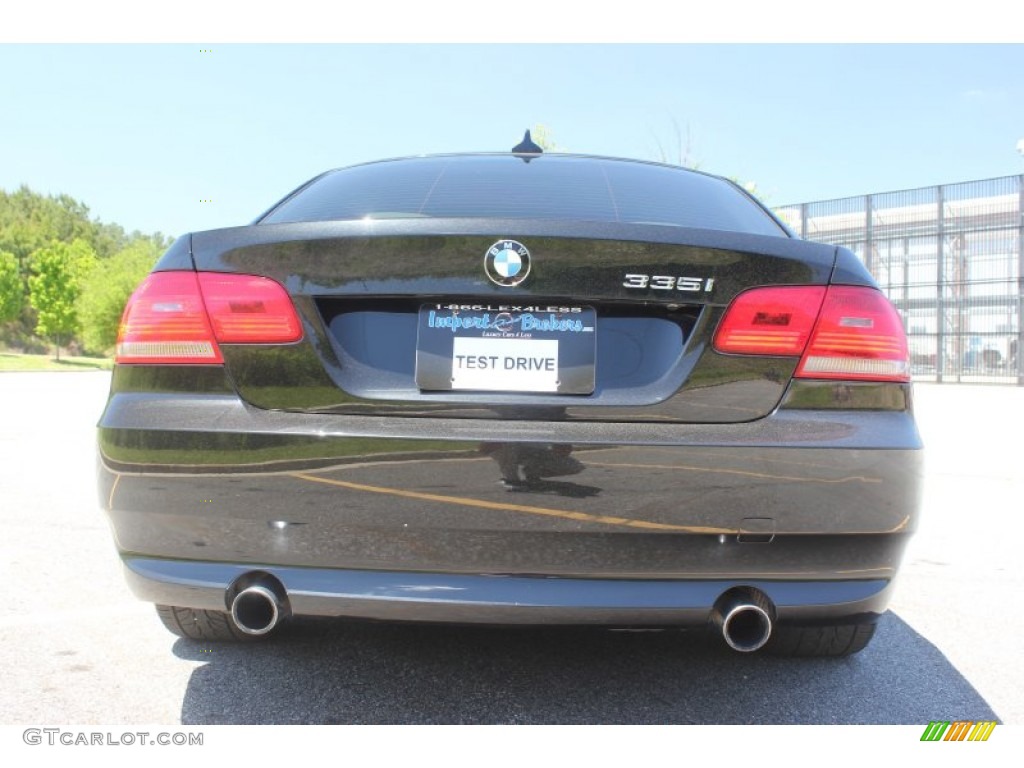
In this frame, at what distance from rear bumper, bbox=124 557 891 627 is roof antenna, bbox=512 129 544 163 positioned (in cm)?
168

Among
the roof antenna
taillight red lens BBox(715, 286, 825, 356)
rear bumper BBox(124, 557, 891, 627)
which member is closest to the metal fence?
the roof antenna

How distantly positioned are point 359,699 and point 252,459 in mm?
854

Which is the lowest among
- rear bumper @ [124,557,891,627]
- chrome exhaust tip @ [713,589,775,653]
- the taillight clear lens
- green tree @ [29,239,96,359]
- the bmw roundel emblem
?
chrome exhaust tip @ [713,589,775,653]

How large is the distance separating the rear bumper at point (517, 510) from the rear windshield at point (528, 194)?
0.67 meters

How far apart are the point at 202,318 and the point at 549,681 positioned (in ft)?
4.68

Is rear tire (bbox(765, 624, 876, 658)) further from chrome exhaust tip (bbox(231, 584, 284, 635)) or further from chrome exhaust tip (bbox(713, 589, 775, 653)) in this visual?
chrome exhaust tip (bbox(231, 584, 284, 635))

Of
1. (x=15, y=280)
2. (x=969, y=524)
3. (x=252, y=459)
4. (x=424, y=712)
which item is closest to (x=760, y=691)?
(x=424, y=712)

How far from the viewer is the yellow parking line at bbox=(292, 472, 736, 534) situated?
1.78 meters

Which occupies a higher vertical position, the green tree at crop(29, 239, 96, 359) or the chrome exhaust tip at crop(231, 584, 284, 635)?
the green tree at crop(29, 239, 96, 359)

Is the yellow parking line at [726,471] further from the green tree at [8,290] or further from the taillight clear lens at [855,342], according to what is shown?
the green tree at [8,290]

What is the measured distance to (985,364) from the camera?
27.6 meters

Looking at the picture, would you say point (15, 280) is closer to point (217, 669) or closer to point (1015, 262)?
point (1015, 262)

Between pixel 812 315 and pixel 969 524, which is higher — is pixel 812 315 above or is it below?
above

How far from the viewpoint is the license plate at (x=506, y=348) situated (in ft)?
6.07
